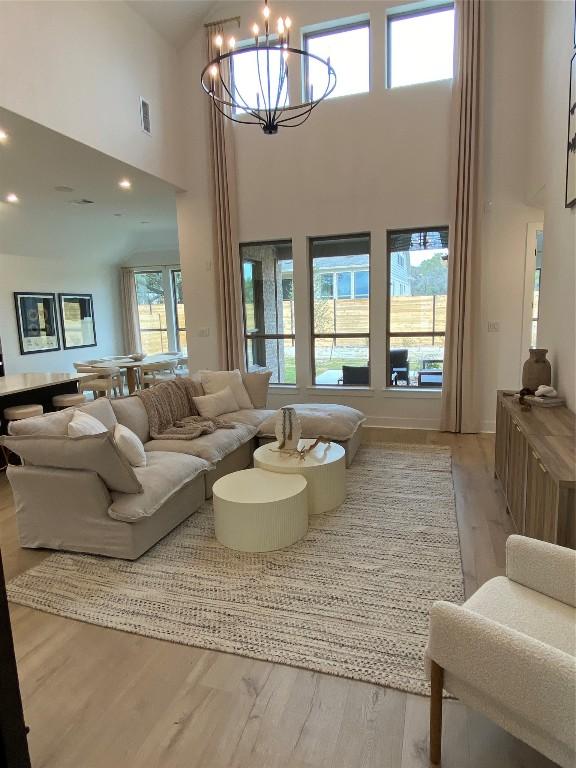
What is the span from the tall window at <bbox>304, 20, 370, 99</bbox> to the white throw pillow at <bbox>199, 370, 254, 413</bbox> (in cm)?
356

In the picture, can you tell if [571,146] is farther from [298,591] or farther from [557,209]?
[298,591]

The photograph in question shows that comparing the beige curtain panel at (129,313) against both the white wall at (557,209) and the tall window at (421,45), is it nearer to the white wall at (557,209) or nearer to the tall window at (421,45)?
the tall window at (421,45)

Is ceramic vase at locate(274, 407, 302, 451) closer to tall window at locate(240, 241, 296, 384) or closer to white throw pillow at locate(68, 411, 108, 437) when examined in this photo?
white throw pillow at locate(68, 411, 108, 437)

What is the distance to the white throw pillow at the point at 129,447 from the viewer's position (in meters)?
3.15

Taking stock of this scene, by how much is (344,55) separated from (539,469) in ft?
18.4

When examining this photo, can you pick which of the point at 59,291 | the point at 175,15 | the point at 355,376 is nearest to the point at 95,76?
the point at 175,15

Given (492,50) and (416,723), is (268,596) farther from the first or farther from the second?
(492,50)

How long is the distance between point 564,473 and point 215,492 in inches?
78.4

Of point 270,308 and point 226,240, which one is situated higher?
point 226,240

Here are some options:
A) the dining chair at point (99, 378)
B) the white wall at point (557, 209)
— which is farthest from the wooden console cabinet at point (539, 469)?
the dining chair at point (99, 378)

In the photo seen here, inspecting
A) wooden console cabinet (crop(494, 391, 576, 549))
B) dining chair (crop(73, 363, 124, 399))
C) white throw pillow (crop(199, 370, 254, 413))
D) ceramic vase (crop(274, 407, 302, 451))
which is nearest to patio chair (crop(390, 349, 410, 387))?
white throw pillow (crop(199, 370, 254, 413))

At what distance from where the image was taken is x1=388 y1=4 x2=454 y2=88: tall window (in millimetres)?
5363

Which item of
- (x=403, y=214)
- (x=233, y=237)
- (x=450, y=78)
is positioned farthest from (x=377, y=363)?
(x=450, y=78)

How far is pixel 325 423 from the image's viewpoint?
4.35m
